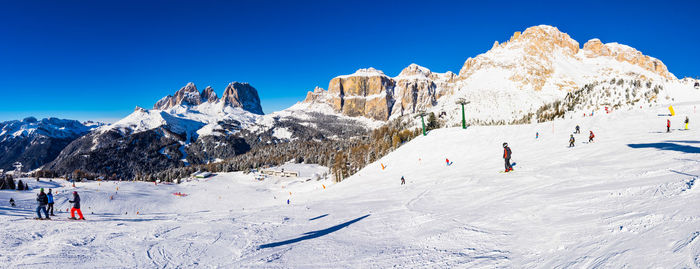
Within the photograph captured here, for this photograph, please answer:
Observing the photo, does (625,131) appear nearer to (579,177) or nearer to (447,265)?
(579,177)

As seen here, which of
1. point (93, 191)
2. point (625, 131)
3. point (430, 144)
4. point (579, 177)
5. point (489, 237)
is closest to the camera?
point (489, 237)

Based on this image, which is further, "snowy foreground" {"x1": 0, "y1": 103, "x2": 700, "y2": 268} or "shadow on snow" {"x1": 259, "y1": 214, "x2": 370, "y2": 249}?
"shadow on snow" {"x1": 259, "y1": 214, "x2": 370, "y2": 249}

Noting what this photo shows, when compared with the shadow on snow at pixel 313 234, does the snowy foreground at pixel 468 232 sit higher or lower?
higher

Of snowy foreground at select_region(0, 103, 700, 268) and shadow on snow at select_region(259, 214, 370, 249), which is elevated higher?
snowy foreground at select_region(0, 103, 700, 268)

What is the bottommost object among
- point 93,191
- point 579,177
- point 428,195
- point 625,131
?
point 93,191

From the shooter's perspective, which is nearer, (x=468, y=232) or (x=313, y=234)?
(x=468, y=232)

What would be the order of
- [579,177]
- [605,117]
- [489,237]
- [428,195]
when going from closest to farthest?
[489,237] → [579,177] → [428,195] → [605,117]

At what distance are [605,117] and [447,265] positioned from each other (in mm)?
43634

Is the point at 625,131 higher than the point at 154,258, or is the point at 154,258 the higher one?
the point at 625,131

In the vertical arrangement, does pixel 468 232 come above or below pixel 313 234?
above

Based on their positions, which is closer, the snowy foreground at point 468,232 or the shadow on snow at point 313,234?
the snowy foreground at point 468,232

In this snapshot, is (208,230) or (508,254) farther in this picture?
(208,230)

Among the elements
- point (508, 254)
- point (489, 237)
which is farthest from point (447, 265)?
point (489, 237)

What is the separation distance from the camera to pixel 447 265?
5.75 meters
